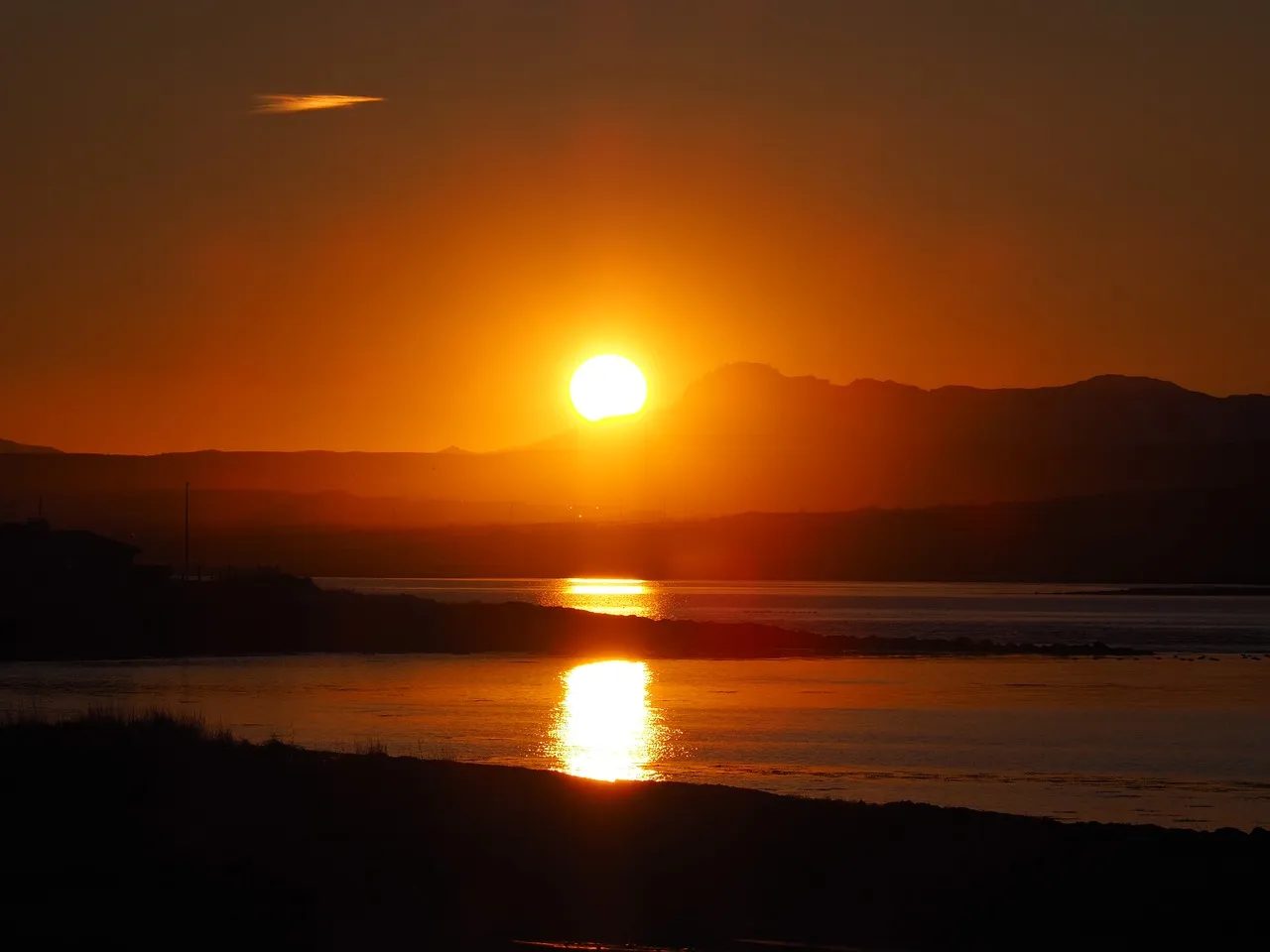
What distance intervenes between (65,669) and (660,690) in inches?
1095

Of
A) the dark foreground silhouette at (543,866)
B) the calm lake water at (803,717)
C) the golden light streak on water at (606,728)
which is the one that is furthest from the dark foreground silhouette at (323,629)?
the dark foreground silhouette at (543,866)

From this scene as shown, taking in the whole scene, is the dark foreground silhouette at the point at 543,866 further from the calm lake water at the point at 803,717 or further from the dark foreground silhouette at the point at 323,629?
the dark foreground silhouette at the point at 323,629

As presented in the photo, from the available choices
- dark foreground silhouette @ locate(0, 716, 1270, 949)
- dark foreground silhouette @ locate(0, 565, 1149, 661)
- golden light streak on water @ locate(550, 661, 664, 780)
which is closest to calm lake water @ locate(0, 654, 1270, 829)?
golden light streak on water @ locate(550, 661, 664, 780)

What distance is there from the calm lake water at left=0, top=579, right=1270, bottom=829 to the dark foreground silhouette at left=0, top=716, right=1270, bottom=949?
7.87 m

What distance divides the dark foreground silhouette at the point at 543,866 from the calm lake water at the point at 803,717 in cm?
787

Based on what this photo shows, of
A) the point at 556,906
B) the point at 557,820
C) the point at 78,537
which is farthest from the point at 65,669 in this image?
the point at 556,906

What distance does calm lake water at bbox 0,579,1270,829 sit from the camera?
34.7 meters

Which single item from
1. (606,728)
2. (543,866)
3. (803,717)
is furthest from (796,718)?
(543,866)

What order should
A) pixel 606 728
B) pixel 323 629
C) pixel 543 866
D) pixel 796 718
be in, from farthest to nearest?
1. pixel 323 629
2. pixel 796 718
3. pixel 606 728
4. pixel 543 866

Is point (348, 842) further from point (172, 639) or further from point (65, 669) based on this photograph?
point (172, 639)

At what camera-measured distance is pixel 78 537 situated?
9044 cm

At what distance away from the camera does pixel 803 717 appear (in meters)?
52.1

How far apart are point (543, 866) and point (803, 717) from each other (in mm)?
32087

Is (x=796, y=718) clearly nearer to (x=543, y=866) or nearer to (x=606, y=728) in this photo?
(x=606, y=728)
